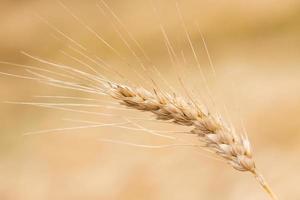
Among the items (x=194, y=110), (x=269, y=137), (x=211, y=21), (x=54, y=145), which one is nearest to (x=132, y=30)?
(x=211, y=21)

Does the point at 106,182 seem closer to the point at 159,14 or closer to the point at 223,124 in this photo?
the point at 159,14

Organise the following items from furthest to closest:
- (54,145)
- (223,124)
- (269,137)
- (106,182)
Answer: (54,145) → (106,182) → (269,137) → (223,124)

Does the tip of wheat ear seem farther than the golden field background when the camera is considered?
No

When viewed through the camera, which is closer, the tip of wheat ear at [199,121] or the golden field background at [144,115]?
the tip of wheat ear at [199,121]

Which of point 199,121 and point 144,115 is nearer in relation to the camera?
point 199,121
